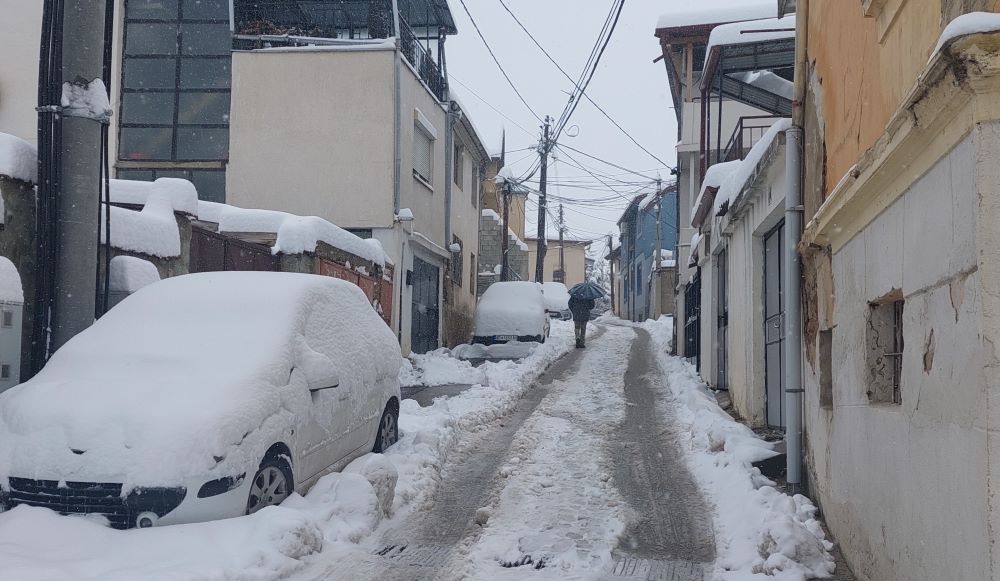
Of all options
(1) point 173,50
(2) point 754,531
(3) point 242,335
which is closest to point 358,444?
(3) point 242,335

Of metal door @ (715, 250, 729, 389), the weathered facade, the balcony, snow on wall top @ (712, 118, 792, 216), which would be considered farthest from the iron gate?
the weathered facade

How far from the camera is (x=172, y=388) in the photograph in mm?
4785

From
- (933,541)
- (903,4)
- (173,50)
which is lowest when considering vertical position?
(933,541)

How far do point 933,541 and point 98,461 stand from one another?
4.13 m

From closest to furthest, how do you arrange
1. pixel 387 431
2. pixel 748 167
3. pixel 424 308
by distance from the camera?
pixel 387 431
pixel 748 167
pixel 424 308

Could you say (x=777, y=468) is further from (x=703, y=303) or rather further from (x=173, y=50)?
(x=173, y=50)

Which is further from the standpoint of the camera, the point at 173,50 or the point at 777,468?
the point at 173,50

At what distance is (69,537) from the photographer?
4.14m

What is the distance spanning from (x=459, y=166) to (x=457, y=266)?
272 centimetres

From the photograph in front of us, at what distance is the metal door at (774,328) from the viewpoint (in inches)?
336

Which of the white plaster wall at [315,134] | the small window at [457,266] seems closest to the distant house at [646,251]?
the small window at [457,266]

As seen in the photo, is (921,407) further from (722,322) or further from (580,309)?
(580,309)

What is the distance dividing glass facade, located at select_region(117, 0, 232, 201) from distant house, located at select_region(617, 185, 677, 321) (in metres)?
21.2

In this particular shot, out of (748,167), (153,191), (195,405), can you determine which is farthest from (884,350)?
(153,191)
